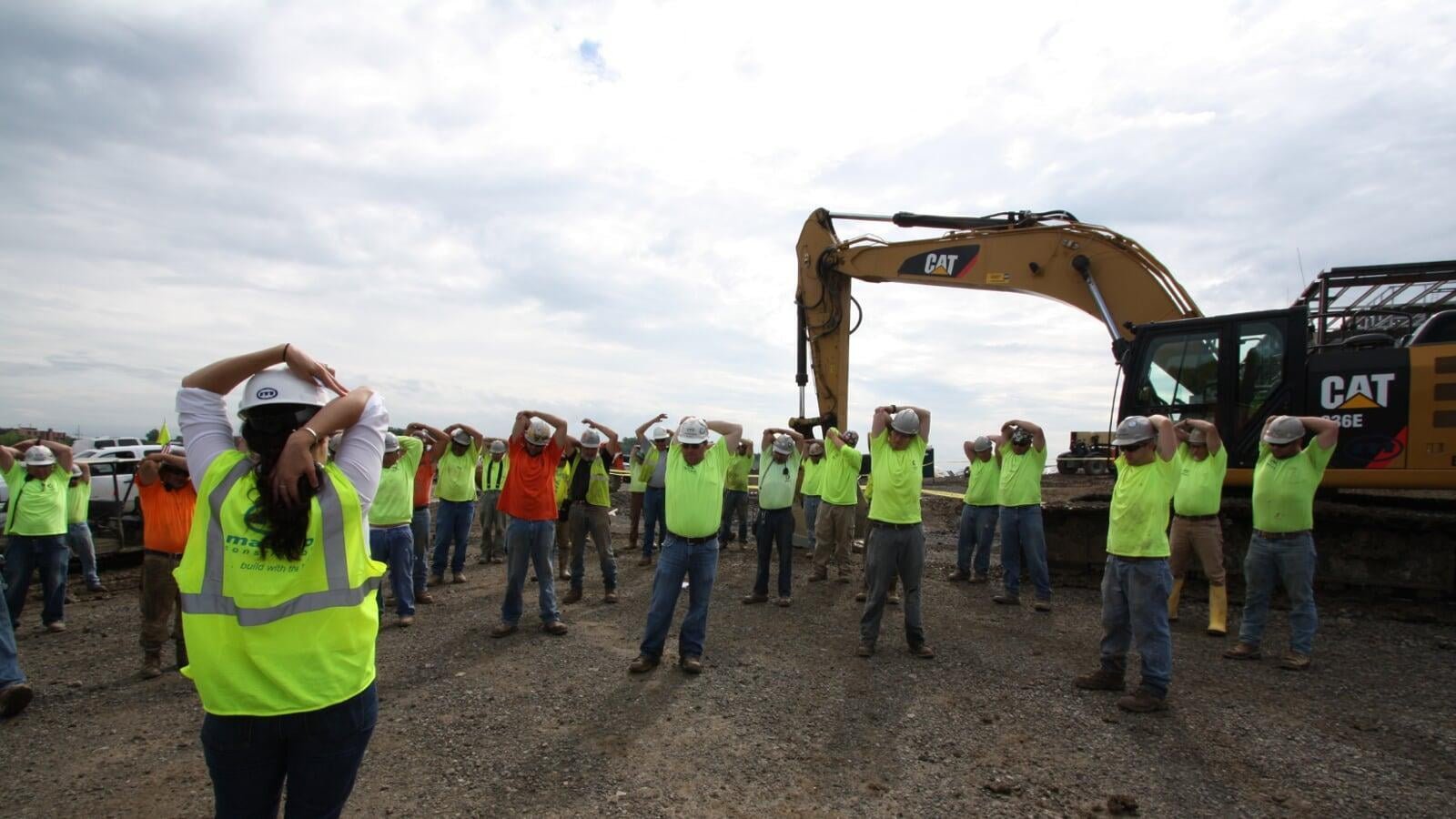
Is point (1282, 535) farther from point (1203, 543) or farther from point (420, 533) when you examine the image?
point (420, 533)

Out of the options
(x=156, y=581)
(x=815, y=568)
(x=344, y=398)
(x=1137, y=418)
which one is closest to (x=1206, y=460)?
(x=1137, y=418)

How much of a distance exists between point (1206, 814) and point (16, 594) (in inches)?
403

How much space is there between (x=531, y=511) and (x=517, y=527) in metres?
0.22

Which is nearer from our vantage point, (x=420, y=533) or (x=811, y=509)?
(x=420, y=533)

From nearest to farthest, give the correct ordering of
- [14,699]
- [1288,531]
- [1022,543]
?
[14,699], [1288,531], [1022,543]

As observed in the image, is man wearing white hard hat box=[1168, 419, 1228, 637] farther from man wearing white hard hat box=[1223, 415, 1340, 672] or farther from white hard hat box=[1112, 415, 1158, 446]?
white hard hat box=[1112, 415, 1158, 446]

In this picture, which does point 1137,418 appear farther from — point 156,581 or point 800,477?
point 156,581

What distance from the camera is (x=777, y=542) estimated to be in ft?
30.1

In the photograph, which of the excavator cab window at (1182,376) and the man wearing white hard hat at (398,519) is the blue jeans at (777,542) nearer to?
the man wearing white hard hat at (398,519)

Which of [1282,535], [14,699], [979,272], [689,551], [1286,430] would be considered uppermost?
[979,272]

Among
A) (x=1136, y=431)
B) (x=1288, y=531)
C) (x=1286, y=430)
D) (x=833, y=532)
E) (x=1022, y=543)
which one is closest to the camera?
(x=1136, y=431)

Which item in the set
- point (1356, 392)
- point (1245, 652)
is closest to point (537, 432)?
point (1245, 652)

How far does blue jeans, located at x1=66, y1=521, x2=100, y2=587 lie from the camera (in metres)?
9.10

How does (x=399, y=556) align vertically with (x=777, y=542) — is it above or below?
below
